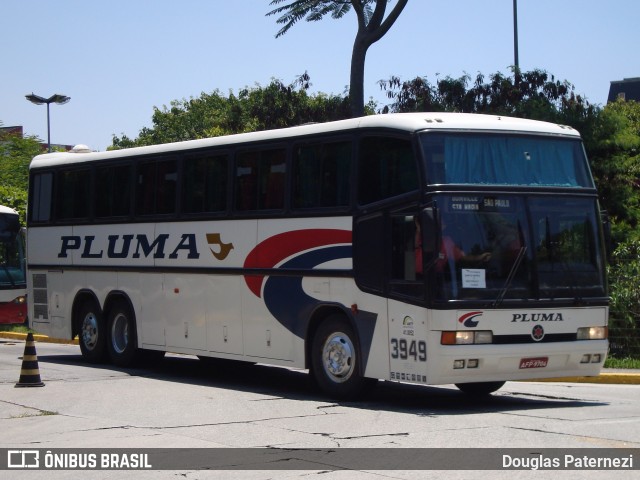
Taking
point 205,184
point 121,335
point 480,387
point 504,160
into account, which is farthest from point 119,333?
point 504,160

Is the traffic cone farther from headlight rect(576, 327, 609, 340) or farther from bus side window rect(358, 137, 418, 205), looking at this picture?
headlight rect(576, 327, 609, 340)

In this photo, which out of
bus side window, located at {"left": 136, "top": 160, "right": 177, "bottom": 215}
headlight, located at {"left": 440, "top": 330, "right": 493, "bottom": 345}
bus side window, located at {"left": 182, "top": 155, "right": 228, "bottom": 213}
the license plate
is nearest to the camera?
headlight, located at {"left": 440, "top": 330, "right": 493, "bottom": 345}

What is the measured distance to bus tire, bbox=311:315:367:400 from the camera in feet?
48.0

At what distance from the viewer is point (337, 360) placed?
1495cm

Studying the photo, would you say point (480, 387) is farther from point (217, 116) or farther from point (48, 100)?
point (217, 116)

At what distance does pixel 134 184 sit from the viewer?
63.8 feet

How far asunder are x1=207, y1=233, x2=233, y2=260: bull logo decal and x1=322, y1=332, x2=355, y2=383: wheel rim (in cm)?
268

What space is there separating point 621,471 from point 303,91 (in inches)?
1243

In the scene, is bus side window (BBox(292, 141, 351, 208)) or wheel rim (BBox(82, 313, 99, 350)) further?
wheel rim (BBox(82, 313, 99, 350))

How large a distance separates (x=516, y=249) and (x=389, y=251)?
1.55 metres

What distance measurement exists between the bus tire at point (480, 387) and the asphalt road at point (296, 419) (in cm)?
15

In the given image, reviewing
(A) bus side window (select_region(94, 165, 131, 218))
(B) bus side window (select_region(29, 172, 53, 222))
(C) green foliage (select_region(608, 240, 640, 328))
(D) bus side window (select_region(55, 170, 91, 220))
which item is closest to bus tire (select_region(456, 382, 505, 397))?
(C) green foliage (select_region(608, 240, 640, 328))

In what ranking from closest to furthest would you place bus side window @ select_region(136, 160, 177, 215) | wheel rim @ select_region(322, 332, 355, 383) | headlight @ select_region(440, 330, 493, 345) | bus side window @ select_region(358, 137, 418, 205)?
1. headlight @ select_region(440, 330, 493, 345)
2. bus side window @ select_region(358, 137, 418, 205)
3. wheel rim @ select_region(322, 332, 355, 383)
4. bus side window @ select_region(136, 160, 177, 215)

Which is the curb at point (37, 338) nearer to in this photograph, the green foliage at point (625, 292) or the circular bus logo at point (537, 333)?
the green foliage at point (625, 292)
